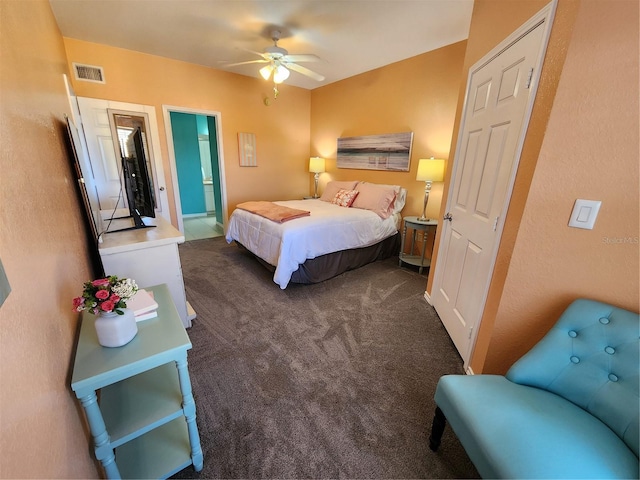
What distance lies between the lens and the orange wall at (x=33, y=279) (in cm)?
54

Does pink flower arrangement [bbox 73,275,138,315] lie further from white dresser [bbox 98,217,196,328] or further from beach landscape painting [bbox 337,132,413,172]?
beach landscape painting [bbox 337,132,413,172]

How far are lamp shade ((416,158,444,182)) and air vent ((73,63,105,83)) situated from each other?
401 cm

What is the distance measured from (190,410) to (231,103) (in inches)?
168

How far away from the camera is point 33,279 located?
725 mm

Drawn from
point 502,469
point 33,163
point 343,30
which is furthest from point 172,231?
point 343,30

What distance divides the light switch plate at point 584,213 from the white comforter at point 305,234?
199cm

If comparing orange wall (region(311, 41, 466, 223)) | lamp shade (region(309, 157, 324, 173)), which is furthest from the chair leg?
lamp shade (region(309, 157, 324, 173))

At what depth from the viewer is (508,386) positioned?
106 cm

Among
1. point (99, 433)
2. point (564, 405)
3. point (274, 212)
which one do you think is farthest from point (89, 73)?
point (564, 405)

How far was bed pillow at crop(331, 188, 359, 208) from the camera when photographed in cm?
369

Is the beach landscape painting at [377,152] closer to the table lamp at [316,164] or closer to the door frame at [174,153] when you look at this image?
the table lamp at [316,164]

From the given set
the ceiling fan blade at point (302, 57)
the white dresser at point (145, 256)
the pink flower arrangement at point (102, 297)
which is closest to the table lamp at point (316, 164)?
the ceiling fan blade at point (302, 57)

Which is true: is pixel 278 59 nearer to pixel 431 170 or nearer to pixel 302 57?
pixel 302 57

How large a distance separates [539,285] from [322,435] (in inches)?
50.5
